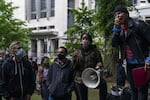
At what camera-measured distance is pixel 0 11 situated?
39.6m

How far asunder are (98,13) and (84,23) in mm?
1626

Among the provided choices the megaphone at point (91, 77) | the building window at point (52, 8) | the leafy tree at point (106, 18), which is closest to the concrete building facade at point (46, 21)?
the building window at point (52, 8)

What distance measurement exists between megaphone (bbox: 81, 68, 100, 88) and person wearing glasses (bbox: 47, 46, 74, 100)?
1.66 feet

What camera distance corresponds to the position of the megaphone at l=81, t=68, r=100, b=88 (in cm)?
848

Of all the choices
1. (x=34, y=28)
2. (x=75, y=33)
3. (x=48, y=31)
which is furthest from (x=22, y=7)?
(x=75, y=33)

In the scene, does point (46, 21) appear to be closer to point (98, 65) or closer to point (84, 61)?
point (84, 61)

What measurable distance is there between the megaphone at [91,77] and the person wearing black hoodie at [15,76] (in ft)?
4.12

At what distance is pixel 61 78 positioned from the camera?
9008mm

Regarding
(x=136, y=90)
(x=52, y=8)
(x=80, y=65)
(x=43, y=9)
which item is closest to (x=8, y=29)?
(x=80, y=65)

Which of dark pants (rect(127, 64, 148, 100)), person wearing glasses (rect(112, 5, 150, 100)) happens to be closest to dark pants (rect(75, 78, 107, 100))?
Answer: dark pants (rect(127, 64, 148, 100))

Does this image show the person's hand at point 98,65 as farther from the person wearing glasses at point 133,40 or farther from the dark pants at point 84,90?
the person wearing glasses at point 133,40

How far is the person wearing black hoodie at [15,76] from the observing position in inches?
310

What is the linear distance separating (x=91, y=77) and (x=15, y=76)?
5.18 feet

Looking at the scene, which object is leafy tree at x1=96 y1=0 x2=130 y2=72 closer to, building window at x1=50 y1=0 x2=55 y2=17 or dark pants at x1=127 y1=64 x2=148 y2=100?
dark pants at x1=127 y1=64 x2=148 y2=100
